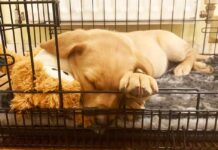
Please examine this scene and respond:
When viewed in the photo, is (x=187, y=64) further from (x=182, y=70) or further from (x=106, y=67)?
(x=106, y=67)

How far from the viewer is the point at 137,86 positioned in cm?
80

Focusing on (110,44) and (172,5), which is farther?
(172,5)

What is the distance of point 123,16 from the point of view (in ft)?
6.58

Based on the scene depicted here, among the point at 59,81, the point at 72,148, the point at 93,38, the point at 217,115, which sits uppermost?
the point at 93,38

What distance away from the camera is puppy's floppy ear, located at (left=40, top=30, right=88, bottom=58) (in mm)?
981

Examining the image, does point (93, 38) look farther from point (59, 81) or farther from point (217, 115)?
point (217, 115)

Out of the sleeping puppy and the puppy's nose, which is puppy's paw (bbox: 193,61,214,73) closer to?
the sleeping puppy

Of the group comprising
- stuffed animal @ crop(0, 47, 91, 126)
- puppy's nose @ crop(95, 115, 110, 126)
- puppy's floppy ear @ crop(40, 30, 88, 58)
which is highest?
puppy's floppy ear @ crop(40, 30, 88, 58)

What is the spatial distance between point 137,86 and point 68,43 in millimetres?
327

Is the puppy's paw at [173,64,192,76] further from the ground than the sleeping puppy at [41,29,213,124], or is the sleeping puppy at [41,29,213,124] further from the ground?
the sleeping puppy at [41,29,213,124]

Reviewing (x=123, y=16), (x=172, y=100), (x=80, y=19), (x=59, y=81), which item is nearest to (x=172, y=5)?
(x=123, y=16)

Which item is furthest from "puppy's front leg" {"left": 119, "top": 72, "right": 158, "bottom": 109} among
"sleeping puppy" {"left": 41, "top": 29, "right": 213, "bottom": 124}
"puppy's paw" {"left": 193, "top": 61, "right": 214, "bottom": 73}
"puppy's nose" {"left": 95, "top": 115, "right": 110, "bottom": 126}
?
"puppy's paw" {"left": 193, "top": 61, "right": 214, "bottom": 73}

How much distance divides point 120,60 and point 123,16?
1.14m

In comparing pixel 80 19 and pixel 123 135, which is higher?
pixel 80 19
